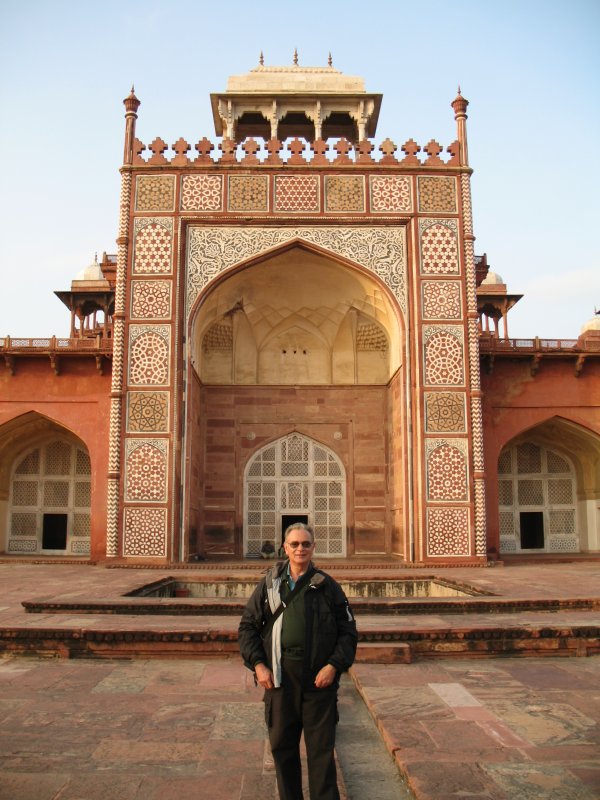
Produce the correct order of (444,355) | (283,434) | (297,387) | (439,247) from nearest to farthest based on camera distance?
(444,355), (439,247), (283,434), (297,387)

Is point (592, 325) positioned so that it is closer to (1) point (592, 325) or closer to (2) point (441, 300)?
(1) point (592, 325)

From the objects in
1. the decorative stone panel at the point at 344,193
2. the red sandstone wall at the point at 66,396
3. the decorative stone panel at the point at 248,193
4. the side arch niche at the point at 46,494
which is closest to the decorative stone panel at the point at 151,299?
the red sandstone wall at the point at 66,396

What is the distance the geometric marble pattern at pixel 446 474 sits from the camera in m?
11.5

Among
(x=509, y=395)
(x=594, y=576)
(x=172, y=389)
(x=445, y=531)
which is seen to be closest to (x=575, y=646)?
(x=594, y=576)

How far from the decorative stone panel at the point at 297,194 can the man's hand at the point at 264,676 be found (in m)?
10.6

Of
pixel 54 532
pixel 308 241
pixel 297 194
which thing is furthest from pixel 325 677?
pixel 54 532

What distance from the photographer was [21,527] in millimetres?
14320

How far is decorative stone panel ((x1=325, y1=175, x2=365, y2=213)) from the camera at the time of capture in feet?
40.2

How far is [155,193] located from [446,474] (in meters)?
6.66

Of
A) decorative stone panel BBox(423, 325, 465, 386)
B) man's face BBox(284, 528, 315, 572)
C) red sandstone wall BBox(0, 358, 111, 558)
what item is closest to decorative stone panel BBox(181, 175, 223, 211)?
red sandstone wall BBox(0, 358, 111, 558)

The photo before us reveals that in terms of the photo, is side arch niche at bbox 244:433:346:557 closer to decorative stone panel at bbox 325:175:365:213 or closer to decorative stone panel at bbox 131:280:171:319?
decorative stone panel at bbox 131:280:171:319

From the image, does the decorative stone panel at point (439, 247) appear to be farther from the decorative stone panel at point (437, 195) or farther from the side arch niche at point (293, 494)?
the side arch niche at point (293, 494)

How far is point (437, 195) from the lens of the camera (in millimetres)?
12305

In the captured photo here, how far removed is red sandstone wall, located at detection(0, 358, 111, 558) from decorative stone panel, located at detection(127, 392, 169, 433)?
1.54m
